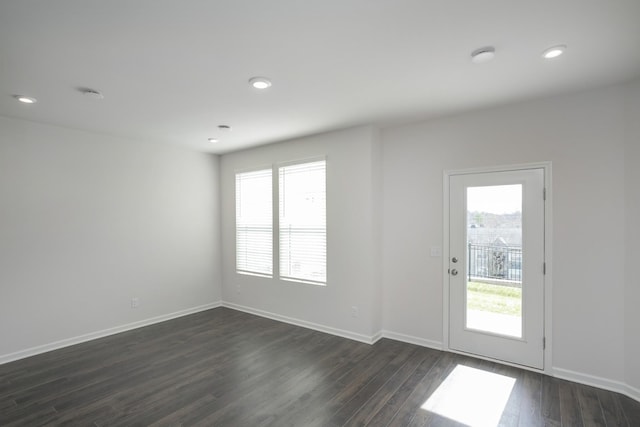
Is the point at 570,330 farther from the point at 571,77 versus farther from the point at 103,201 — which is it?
the point at 103,201

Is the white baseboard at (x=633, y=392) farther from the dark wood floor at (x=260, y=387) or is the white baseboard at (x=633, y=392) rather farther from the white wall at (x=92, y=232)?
the white wall at (x=92, y=232)

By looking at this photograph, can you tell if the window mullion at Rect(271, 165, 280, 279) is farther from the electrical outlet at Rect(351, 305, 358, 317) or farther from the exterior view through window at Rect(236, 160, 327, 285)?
the electrical outlet at Rect(351, 305, 358, 317)

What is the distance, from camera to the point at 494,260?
3453mm

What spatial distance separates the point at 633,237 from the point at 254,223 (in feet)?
15.4

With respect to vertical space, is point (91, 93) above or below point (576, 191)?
above

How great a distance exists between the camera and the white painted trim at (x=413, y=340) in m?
3.82

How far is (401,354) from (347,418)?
138 cm

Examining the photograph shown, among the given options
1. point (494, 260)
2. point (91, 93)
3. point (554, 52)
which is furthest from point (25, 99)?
point (494, 260)

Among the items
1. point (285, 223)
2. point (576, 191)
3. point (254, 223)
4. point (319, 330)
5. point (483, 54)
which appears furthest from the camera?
point (254, 223)

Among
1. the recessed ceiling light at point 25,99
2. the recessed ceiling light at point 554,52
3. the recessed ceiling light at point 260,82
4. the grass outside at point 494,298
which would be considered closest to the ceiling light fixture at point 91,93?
the recessed ceiling light at point 25,99

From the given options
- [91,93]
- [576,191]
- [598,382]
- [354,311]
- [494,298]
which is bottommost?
[598,382]

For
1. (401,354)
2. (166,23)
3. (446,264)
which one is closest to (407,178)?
(446,264)

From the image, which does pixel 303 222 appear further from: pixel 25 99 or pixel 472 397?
pixel 25 99

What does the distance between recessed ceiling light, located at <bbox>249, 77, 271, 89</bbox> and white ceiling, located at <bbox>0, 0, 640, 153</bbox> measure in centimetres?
7
